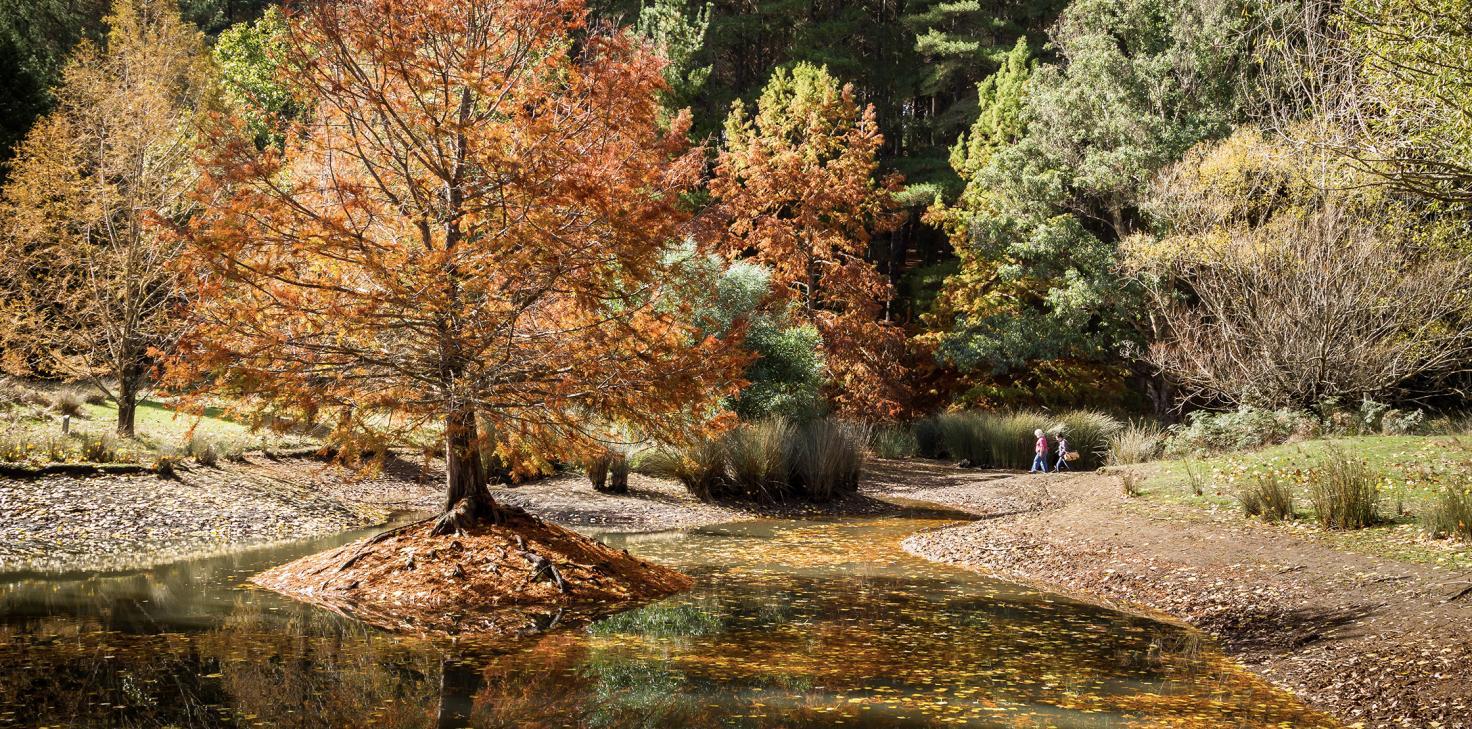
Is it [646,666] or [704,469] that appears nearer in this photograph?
[646,666]

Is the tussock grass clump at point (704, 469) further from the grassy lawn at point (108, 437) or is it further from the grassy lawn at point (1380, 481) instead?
the grassy lawn at point (1380, 481)

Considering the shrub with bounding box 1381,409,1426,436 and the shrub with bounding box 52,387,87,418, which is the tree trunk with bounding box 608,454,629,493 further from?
the shrub with bounding box 1381,409,1426,436

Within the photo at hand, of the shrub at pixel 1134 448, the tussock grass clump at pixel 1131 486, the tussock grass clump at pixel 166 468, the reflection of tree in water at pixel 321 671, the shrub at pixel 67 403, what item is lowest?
the reflection of tree in water at pixel 321 671

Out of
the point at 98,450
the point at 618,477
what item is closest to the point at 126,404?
the point at 98,450

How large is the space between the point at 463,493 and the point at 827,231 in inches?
868

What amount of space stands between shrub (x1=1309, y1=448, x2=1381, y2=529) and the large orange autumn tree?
6.98 m

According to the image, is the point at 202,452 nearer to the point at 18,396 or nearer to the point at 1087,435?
the point at 18,396

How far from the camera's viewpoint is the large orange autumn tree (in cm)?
923

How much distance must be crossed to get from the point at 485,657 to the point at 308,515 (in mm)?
9237

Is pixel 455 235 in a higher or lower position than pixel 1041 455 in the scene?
higher

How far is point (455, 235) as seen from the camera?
10492mm

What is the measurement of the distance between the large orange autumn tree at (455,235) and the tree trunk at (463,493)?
0.11 m

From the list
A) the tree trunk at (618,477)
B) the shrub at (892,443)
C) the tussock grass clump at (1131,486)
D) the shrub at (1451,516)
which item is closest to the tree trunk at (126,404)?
the tree trunk at (618,477)

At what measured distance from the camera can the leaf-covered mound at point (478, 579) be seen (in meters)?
9.81
